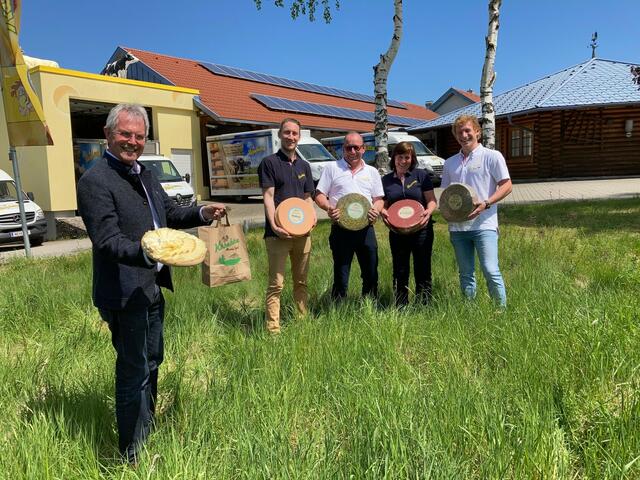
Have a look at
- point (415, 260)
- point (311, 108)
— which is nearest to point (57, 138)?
point (415, 260)

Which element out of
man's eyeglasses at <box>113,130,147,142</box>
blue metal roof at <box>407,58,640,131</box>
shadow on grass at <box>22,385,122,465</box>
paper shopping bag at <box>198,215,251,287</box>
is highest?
blue metal roof at <box>407,58,640,131</box>

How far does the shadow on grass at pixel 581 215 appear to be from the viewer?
30.0 feet

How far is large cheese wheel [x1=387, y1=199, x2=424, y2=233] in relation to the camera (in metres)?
4.53

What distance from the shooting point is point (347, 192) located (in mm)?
4559

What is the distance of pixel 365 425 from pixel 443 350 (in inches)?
45.9

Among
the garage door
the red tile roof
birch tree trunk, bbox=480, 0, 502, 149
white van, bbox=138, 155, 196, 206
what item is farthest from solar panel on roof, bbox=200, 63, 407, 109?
birch tree trunk, bbox=480, 0, 502, 149

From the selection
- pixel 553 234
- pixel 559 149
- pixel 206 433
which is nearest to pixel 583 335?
pixel 206 433

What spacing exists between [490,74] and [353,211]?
8.73 meters

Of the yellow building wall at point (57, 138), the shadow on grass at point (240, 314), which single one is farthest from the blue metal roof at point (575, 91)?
the shadow on grass at point (240, 314)

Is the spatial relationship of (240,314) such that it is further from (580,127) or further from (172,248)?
(580,127)

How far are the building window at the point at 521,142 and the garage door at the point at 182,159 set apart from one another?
50.3ft

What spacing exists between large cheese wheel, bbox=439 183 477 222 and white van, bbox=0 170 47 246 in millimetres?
11544

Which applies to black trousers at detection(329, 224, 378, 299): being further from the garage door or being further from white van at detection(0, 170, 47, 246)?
the garage door

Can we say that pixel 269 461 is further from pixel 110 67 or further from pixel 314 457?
pixel 110 67
